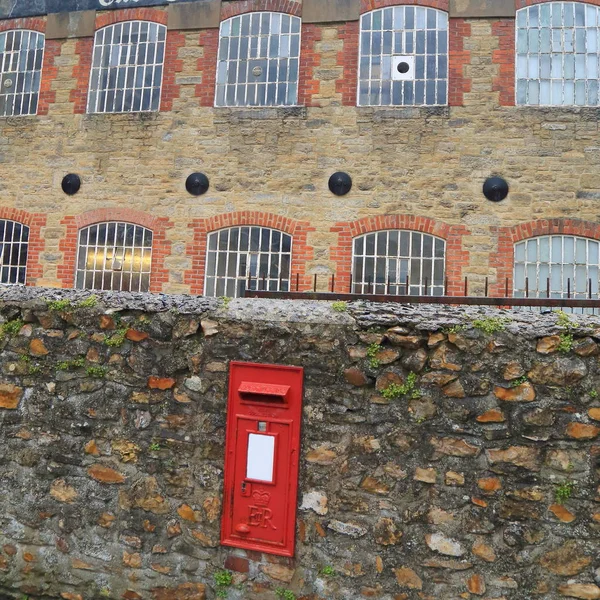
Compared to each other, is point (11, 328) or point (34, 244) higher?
point (34, 244)

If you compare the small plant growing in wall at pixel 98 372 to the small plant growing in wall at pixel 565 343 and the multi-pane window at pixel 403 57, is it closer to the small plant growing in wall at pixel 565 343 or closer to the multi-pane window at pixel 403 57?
the small plant growing in wall at pixel 565 343

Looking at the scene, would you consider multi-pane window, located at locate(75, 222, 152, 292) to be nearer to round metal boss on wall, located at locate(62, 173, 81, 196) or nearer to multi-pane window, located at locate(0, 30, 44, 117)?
round metal boss on wall, located at locate(62, 173, 81, 196)

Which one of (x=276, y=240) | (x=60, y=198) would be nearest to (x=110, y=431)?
(x=276, y=240)

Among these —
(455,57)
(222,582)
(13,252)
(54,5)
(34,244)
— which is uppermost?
(54,5)

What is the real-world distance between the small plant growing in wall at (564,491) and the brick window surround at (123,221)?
28.0ft

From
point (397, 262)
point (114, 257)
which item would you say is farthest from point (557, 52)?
point (114, 257)

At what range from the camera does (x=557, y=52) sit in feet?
32.4

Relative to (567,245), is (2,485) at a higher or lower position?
lower

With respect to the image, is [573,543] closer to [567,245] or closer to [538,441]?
[538,441]

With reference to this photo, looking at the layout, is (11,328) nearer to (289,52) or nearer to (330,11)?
(289,52)

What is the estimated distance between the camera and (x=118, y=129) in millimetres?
10836

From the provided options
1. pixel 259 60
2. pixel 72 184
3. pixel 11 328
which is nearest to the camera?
pixel 11 328

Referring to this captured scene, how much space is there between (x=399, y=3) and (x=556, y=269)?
5.93m

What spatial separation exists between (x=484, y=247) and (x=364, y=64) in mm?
4277
